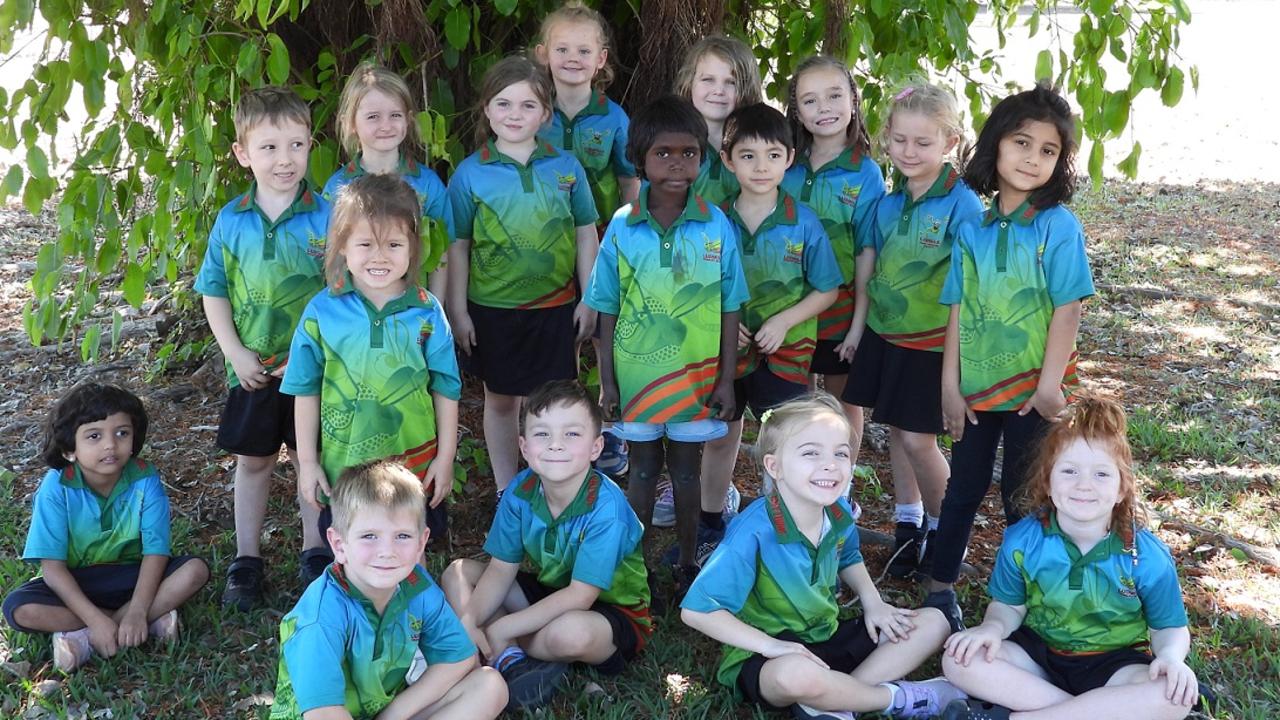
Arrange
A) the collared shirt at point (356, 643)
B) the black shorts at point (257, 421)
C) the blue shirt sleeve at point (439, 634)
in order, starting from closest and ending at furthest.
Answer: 1. the collared shirt at point (356, 643)
2. the blue shirt sleeve at point (439, 634)
3. the black shorts at point (257, 421)

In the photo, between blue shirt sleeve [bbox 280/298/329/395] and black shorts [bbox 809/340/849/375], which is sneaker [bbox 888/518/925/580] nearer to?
black shorts [bbox 809/340/849/375]

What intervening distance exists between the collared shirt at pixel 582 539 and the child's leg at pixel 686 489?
0.30 metres

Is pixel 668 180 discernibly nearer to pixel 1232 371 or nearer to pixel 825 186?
pixel 825 186

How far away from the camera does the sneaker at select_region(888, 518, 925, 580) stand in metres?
3.76

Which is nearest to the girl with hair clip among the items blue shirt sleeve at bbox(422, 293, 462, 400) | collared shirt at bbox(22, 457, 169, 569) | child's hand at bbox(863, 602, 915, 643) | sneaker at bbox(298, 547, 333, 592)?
child's hand at bbox(863, 602, 915, 643)

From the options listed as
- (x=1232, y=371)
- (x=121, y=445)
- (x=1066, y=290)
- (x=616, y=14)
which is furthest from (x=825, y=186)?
(x=1232, y=371)

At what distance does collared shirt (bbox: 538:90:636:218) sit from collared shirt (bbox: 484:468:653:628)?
116cm

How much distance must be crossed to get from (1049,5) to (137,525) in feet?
11.5

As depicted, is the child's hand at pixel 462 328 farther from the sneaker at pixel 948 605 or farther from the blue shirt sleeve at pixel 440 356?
the sneaker at pixel 948 605

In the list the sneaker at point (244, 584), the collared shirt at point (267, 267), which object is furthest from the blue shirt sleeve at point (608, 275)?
the sneaker at point (244, 584)

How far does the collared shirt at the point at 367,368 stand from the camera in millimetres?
3072

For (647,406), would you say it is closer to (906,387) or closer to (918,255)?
(906,387)

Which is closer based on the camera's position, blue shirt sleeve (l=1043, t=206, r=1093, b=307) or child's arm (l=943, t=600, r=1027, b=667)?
child's arm (l=943, t=600, r=1027, b=667)

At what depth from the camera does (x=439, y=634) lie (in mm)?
2748
